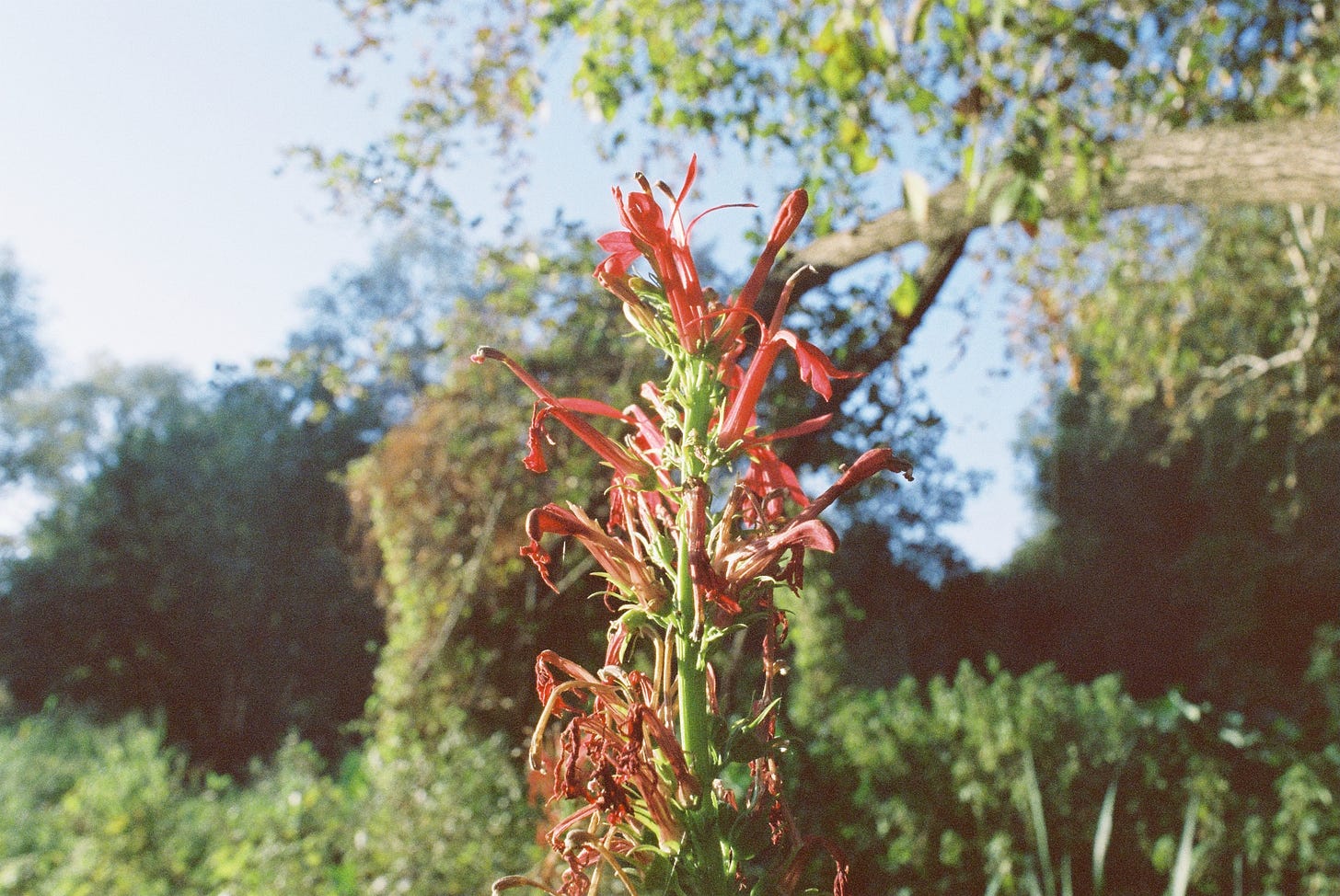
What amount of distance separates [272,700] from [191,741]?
5.26 ft

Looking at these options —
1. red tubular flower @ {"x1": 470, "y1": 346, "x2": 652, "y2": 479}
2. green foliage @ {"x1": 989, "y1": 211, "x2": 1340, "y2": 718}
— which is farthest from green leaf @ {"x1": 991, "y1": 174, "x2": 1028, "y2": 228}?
green foliage @ {"x1": 989, "y1": 211, "x2": 1340, "y2": 718}

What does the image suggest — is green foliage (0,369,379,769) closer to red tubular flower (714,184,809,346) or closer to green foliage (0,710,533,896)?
green foliage (0,710,533,896)

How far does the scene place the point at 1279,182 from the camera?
2.61 m

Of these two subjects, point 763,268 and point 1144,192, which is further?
point 1144,192

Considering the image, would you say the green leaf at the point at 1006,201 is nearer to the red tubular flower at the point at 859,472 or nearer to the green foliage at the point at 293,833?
the red tubular flower at the point at 859,472

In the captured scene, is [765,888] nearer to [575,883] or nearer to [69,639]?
[575,883]

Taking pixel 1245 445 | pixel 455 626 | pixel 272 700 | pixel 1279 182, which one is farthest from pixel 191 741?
pixel 1245 445

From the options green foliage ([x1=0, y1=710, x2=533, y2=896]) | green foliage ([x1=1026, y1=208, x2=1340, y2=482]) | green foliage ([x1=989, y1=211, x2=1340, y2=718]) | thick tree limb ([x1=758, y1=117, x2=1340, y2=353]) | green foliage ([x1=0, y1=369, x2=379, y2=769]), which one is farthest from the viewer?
green foliage ([x1=0, y1=369, x2=379, y2=769])


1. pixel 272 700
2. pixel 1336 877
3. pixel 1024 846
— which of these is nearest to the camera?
pixel 1336 877

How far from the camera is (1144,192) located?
2941 millimetres

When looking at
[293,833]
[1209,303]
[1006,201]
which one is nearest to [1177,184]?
[1006,201]

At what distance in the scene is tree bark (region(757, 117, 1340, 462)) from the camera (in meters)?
2.57

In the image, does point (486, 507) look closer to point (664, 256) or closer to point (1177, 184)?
point (1177, 184)

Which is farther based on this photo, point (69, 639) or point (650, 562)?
point (69, 639)
